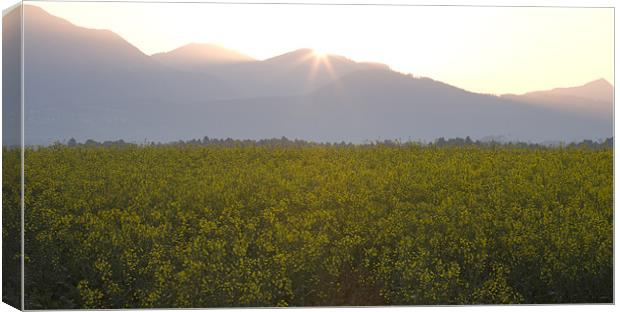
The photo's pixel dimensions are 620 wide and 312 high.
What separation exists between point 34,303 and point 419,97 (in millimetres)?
3657

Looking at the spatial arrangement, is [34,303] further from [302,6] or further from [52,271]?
[302,6]

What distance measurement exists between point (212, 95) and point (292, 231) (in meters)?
1.34

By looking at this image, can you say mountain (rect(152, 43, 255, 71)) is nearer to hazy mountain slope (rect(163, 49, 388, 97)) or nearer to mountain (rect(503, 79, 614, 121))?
hazy mountain slope (rect(163, 49, 388, 97))

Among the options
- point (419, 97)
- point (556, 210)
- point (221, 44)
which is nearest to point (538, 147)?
point (556, 210)

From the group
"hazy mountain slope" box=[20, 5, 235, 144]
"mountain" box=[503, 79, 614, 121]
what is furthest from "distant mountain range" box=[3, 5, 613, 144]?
"mountain" box=[503, 79, 614, 121]

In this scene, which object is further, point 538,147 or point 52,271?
point 538,147

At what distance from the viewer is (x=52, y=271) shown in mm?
7645

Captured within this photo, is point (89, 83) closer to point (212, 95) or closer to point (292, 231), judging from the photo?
point (212, 95)

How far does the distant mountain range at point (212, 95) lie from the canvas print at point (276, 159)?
0.02m

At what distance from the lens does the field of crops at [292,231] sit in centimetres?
767

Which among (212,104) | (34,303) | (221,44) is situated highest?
(221,44)

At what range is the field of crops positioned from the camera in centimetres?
767

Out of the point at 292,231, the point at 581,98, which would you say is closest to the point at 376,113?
the point at 292,231

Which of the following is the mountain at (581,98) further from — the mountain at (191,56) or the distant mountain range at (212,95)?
the mountain at (191,56)
